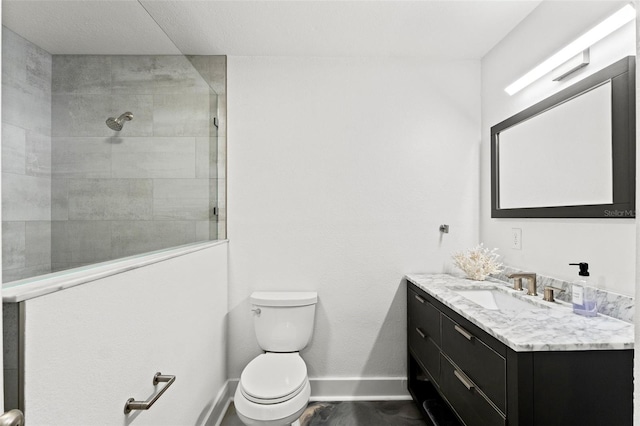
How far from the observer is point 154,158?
5.65 ft

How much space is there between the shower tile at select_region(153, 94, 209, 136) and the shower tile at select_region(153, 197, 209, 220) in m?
0.35

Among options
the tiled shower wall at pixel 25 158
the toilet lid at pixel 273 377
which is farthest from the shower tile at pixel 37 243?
the toilet lid at pixel 273 377

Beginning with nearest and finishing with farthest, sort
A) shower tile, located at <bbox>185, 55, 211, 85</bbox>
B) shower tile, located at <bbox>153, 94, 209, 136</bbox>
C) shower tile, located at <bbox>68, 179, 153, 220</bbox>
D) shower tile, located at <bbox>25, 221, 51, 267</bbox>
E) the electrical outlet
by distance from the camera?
shower tile, located at <bbox>25, 221, 51, 267</bbox>
shower tile, located at <bbox>68, 179, 153, 220</bbox>
shower tile, located at <bbox>153, 94, 209, 136</bbox>
the electrical outlet
shower tile, located at <bbox>185, 55, 211, 85</bbox>

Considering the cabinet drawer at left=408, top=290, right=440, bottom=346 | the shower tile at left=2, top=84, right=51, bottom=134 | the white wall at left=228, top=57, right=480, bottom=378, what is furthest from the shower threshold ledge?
the cabinet drawer at left=408, top=290, right=440, bottom=346

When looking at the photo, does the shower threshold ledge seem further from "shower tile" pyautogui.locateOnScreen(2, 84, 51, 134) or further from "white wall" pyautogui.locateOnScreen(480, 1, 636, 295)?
"white wall" pyautogui.locateOnScreen(480, 1, 636, 295)

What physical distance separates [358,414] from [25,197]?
2.12 metres

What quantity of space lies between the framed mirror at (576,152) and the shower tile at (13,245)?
1935 mm

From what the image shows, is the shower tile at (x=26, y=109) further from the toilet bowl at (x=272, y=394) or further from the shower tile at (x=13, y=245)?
the toilet bowl at (x=272, y=394)

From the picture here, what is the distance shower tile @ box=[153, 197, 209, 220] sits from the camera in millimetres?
1726

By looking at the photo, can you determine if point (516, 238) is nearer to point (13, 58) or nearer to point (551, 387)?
point (551, 387)

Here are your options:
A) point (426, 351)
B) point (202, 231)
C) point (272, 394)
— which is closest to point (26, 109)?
point (202, 231)

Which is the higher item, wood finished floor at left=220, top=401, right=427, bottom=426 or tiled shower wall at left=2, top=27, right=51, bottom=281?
tiled shower wall at left=2, top=27, right=51, bottom=281

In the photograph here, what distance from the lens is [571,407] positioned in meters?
1.11

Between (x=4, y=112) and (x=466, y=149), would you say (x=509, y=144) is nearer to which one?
(x=466, y=149)
